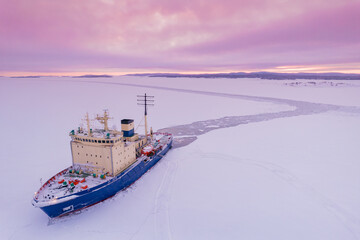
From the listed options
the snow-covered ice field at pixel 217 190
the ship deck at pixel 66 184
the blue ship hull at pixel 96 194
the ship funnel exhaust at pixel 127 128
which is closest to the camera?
the snow-covered ice field at pixel 217 190

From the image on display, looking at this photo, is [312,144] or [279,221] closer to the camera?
[279,221]

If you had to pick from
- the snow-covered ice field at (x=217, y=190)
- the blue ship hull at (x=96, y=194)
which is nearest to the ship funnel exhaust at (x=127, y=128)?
the blue ship hull at (x=96, y=194)

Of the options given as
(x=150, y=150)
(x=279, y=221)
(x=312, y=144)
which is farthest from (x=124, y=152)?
(x=312, y=144)

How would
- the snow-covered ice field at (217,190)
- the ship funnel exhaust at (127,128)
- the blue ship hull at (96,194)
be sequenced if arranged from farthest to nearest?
the ship funnel exhaust at (127,128), the blue ship hull at (96,194), the snow-covered ice field at (217,190)

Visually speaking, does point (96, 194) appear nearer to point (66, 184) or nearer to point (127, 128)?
point (66, 184)

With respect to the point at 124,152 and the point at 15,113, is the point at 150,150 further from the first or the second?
the point at 15,113

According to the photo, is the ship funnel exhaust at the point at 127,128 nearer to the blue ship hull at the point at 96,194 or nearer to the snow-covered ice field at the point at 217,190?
the blue ship hull at the point at 96,194

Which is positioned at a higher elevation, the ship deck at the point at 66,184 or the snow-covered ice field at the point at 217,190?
the ship deck at the point at 66,184

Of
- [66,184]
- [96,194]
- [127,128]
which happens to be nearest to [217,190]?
[96,194]

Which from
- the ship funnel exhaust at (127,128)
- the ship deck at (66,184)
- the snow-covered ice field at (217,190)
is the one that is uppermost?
the ship funnel exhaust at (127,128)

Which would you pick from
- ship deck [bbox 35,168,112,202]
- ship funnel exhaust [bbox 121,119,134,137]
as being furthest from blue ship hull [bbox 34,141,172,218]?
ship funnel exhaust [bbox 121,119,134,137]
